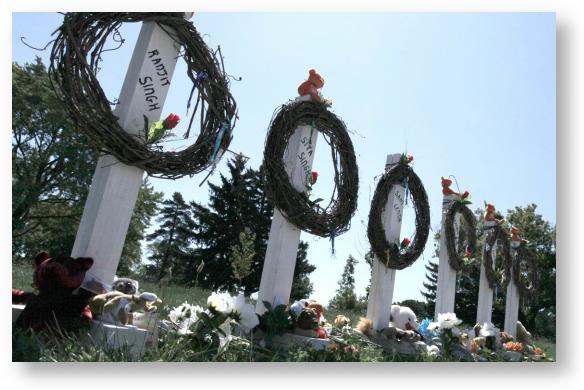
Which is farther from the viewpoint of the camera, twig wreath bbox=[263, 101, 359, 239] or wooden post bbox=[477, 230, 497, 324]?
wooden post bbox=[477, 230, 497, 324]

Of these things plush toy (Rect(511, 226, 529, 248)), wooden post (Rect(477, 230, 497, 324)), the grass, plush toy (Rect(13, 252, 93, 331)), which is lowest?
the grass

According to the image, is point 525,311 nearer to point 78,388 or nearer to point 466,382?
point 466,382

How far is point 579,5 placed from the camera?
3.51m

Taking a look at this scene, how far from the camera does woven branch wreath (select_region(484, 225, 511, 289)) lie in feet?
24.0

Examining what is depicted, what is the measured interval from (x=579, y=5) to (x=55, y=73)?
3636mm

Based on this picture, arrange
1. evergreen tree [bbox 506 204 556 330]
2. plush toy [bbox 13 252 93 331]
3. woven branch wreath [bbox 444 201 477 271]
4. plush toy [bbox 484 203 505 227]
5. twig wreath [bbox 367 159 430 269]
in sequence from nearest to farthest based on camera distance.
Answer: plush toy [bbox 13 252 93 331]
twig wreath [bbox 367 159 430 269]
evergreen tree [bbox 506 204 556 330]
woven branch wreath [bbox 444 201 477 271]
plush toy [bbox 484 203 505 227]

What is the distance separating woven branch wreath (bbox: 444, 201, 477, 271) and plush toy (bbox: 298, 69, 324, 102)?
3.03 meters

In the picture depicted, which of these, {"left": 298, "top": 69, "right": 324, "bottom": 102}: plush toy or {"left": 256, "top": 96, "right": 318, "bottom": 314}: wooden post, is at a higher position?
{"left": 298, "top": 69, "right": 324, "bottom": 102}: plush toy

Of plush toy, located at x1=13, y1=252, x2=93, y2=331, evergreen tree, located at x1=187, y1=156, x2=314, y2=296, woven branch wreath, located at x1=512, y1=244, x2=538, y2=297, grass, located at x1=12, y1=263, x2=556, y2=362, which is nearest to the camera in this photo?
grass, located at x1=12, y1=263, x2=556, y2=362

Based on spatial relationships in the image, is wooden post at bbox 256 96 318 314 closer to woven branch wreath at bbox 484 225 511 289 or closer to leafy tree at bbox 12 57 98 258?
leafy tree at bbox 12 57 98 258

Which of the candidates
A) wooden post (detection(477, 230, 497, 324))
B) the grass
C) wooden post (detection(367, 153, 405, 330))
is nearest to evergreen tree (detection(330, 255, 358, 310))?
wooden post (detection(477, 230, 497, 324))

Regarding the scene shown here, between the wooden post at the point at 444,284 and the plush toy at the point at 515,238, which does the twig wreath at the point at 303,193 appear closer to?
the wooden post at the point at 444,284

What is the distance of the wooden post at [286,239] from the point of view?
155 inches

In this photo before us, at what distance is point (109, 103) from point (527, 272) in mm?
6722
